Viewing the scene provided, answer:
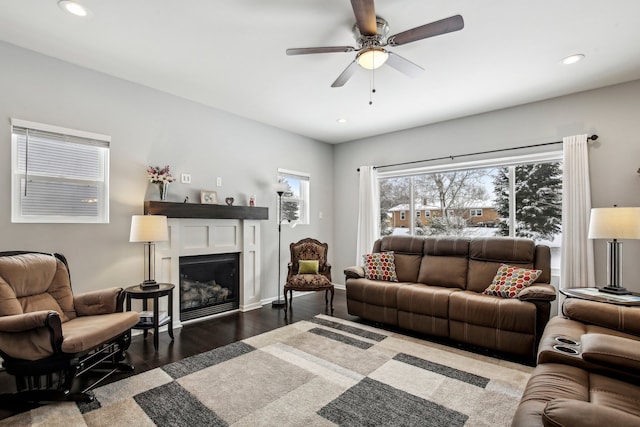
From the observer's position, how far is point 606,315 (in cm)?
213

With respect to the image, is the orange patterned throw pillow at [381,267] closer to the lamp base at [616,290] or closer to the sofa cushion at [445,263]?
the sofa cushion at [445,263]

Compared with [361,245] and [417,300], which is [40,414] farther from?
[361,245]

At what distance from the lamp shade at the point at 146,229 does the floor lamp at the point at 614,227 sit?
13.5 ft

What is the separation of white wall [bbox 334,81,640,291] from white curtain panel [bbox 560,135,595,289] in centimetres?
14

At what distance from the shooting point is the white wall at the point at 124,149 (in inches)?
109

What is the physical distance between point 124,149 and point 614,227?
4.80 m

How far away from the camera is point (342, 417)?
2.01 metres

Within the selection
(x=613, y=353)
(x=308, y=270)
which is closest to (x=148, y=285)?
(x=308, y=270)

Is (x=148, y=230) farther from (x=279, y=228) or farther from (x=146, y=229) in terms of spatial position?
(x=279, y=228)

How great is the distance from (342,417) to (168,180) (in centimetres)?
299

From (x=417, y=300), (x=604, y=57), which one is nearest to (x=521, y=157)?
(x=604, y=57)

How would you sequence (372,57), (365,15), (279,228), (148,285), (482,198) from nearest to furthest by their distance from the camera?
(365,15) → (372,57) → (148,285) → (482,198) → (279,228)

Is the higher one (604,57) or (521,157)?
(604,57)

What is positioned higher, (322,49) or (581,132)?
(322,49)
